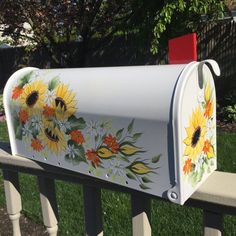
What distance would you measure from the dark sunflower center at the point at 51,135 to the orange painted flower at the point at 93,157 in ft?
0.45

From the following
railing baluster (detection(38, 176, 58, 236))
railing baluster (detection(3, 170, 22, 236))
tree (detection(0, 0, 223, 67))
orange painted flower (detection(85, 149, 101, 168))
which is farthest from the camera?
tree (detection(0, 0, 223, 67))

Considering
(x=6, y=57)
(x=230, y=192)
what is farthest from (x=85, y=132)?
(x=6, y=57)

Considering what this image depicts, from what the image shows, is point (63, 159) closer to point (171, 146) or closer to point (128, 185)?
point (128, 185)

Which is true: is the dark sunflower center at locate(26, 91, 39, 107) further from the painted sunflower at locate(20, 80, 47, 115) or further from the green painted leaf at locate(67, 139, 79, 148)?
the green painted leaf at locate(67, 139, 79, 148)

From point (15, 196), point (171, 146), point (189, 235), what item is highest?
point (171, 146)

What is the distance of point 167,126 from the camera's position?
1.00 m

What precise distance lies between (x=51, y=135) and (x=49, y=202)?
0.36 metres

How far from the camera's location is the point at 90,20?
9.40 meters

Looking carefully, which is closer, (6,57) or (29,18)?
(29,18)

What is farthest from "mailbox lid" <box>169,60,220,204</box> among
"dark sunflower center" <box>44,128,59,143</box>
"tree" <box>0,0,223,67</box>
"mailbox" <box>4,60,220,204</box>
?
"tree" <box>0,0,223,67</box>

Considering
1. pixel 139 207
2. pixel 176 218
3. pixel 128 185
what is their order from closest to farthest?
pixel 128 185 → pixel 139 207 → pixel 176 218

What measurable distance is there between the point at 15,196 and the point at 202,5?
5660mm

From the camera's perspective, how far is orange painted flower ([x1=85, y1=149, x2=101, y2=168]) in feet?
3.97

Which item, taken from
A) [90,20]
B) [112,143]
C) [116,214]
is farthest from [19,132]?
[90,20]
